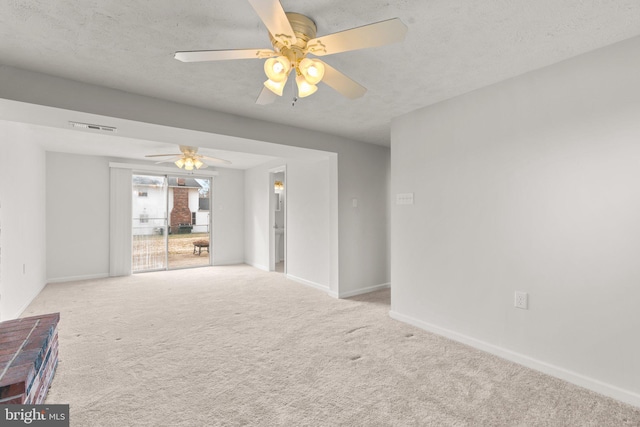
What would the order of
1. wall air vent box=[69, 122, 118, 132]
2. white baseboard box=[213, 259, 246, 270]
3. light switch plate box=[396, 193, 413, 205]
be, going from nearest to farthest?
wall air vent box=[69, 122, 118, 132] → light switch plate box=[396, 193, 413, 205] → white baseboard box=[213, 259, 246, 270]

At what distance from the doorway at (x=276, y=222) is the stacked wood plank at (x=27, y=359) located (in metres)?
4.21

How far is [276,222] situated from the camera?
7.95 meters

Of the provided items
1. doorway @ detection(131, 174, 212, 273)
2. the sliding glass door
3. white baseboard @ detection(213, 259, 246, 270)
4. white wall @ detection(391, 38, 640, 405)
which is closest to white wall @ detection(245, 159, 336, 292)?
white baseboard @ detection(213, 259, 246, 270)

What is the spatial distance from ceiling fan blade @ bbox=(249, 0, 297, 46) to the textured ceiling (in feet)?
0.71

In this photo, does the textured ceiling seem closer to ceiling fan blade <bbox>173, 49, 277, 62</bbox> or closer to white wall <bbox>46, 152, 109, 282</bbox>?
ceiling fan blade <bbox>173, 49, 277, 62</bbox>

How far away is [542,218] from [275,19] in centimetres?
242

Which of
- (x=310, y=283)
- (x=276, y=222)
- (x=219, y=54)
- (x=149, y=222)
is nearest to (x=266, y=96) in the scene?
(x=219, y=54)

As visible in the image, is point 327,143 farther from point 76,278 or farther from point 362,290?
point 76,278

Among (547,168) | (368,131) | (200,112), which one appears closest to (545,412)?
(547,168)

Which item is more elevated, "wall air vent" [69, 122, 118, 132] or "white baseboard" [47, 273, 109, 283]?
"wall air vent" [69, 122, 118, 132]

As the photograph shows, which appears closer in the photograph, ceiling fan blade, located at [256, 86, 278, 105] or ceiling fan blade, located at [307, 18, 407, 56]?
ceiling fan blade, located at [307, 18, 407, 56]

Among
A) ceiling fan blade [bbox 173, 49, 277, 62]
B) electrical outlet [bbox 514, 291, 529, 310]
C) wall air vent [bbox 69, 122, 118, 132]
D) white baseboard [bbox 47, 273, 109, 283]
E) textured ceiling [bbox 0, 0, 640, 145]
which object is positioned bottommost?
white baseboard [bbox 47, 273, 109, 283]

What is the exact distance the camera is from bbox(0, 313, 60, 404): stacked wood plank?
154 cm

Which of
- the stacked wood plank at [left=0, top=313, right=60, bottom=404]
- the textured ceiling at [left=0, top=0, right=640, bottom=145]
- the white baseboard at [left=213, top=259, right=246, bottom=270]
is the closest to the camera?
the stacked wood plank at [left=0, top=313, right=60, bottom=404]
